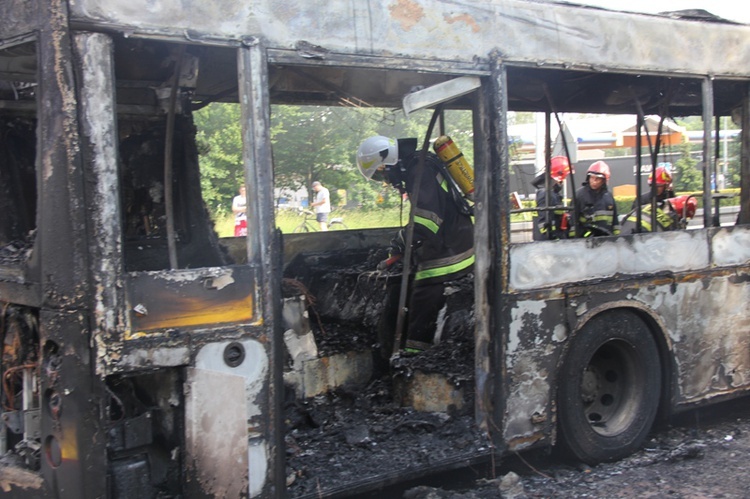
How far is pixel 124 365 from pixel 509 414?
212cm

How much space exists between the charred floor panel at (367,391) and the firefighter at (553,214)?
131cm

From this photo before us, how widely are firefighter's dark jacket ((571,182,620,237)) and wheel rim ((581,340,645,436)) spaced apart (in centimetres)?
141

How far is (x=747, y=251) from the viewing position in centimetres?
500

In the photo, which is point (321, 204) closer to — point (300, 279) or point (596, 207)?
point (300, 279)

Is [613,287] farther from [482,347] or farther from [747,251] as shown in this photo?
[747,251]

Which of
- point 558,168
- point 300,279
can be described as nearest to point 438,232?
point 300,279

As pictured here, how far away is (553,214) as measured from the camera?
6.72 m

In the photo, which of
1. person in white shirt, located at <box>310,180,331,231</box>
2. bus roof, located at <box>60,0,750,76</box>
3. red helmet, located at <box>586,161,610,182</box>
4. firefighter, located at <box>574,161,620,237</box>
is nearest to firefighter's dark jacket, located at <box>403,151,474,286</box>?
bus roof, located at <box>60,0,750,76</box>

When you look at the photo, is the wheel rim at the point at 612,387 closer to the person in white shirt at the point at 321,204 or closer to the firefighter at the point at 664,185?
the firefighter at the point at 664,185

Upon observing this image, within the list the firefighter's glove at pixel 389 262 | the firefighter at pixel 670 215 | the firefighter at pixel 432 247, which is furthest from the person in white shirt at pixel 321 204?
the firefighter at pixel 670 215

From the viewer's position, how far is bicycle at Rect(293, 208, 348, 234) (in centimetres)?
647

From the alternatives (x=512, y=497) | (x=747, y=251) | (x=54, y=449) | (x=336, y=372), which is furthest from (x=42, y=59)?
Result: (x=747, y=251)

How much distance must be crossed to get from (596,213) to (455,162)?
229 cm

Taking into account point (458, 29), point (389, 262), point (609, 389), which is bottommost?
point (609, 389)
